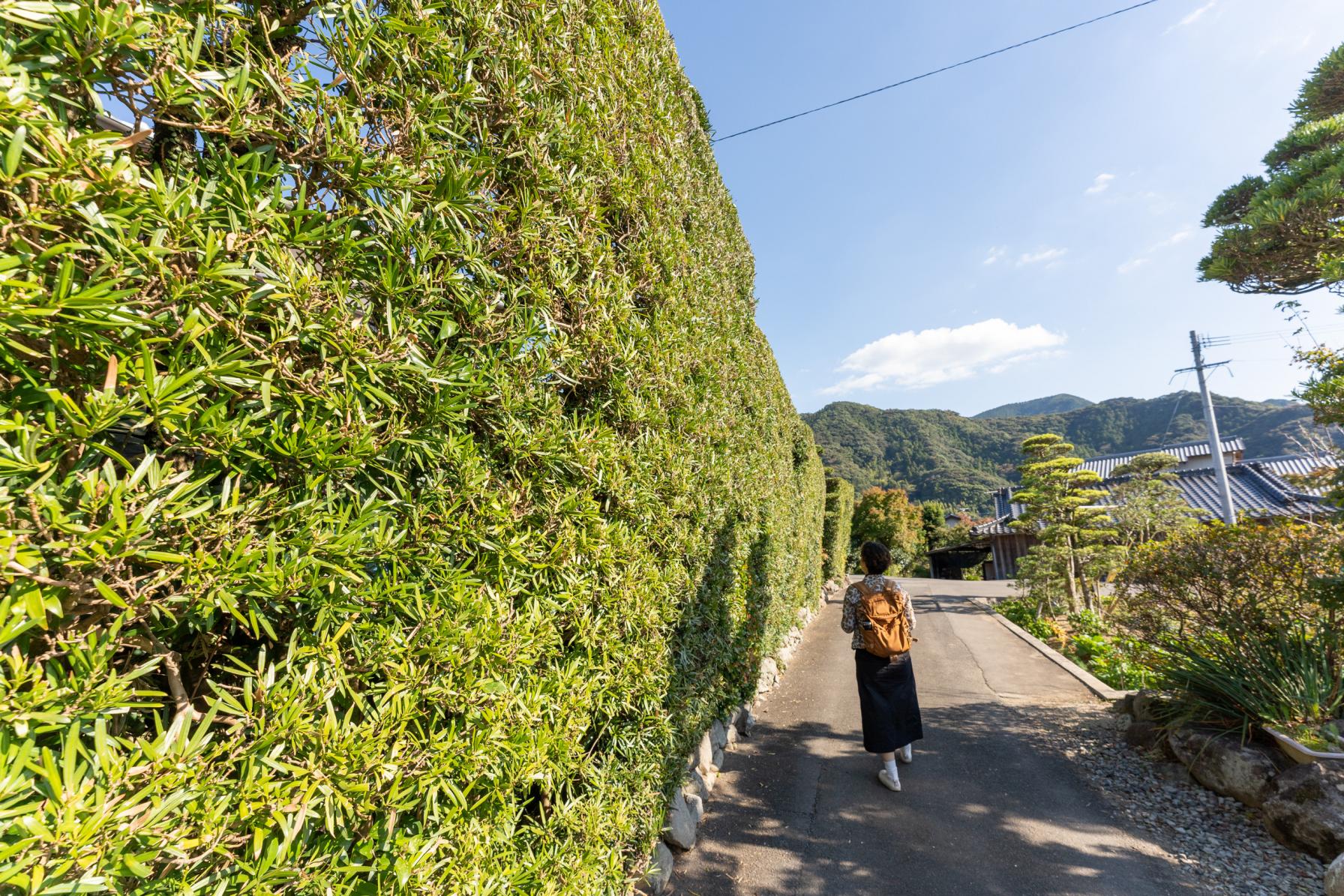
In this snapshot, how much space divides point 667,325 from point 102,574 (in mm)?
2550

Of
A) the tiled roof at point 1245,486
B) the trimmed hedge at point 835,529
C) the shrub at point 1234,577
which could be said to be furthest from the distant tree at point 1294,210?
the tiled roof at point 1245,486

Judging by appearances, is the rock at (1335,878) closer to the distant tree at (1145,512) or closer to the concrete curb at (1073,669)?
the concrete curb at (1073,669)

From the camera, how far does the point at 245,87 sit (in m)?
0.98

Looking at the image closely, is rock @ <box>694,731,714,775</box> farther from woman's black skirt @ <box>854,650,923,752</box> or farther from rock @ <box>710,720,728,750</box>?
woman's black skirt @ <box>854,650,923,752</box>

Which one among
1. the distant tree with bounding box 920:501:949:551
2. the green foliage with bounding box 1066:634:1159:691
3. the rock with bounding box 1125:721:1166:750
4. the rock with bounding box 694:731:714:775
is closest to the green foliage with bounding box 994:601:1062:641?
the green foliage with bounding box 1066:634:1159:691

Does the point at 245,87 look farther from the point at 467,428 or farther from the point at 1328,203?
the point at 1328,203

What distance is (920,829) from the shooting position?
3508 millimetres

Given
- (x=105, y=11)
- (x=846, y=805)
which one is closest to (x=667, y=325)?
(x=105, y=11)

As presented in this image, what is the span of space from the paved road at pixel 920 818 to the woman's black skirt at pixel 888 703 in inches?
13.0

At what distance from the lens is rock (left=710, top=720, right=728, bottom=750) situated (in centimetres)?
438

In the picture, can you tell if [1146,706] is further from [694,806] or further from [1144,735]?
[694,806]

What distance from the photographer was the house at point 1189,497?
18000 mm

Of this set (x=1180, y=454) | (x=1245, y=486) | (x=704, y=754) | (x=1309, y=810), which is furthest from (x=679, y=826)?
(x=1180, y=454)

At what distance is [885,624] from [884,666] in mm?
339
